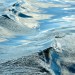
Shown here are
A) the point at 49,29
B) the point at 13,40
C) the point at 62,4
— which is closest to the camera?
the point at 13,40

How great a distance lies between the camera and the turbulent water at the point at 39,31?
148 inches

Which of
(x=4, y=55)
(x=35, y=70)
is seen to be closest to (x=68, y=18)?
(x=4, y=55)

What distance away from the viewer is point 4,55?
4523mm

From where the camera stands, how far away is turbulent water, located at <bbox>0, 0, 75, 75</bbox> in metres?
3.75

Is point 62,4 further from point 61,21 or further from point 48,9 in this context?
point 61,21

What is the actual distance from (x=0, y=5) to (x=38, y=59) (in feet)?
15.1

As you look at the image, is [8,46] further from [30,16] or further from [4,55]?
[30,16]

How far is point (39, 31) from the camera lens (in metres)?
6.11

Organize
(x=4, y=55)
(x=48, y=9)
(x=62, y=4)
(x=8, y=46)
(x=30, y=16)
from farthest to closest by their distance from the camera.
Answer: (x=62, y=4)
(x=48, y=9)
(x=30, y=16)
(x=8, y=46)
(x=4, y=55)

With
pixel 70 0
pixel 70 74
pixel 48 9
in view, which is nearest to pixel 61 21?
pixel 48 9

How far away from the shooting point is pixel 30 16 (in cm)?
746

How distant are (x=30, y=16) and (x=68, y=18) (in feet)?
3.48

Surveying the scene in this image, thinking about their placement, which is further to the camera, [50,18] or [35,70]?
[50,18]

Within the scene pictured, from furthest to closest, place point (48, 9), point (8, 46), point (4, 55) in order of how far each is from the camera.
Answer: point (48, 9) → point (8, 46) → point (4, 55)
